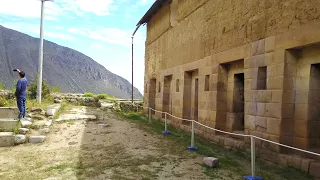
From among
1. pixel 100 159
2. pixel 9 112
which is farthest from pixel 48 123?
pixel 100 159

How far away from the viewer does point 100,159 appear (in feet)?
20.4

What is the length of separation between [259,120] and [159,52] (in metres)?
8.63

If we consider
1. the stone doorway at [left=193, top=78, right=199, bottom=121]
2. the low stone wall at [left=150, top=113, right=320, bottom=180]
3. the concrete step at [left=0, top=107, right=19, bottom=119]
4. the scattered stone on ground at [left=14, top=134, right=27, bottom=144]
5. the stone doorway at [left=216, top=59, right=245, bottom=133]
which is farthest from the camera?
the stone doorway at [left=193, top=78, right=199, bottom=121]

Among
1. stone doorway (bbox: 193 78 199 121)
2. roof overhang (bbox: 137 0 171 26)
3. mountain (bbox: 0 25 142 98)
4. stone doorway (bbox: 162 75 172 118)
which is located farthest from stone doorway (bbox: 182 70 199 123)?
mountain (bbox: 0 25 142 98)

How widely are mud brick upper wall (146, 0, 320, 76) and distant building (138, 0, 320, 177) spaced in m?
0.02

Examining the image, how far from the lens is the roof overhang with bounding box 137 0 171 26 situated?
13.4 m

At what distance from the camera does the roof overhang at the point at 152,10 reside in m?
13.4

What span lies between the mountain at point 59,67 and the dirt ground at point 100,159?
51272mm

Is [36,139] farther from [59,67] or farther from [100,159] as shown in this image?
[59,67]

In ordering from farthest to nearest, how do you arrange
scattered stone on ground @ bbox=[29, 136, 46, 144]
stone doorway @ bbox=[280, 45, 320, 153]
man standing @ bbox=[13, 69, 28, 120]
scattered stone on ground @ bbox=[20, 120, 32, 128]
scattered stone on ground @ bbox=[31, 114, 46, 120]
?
scattered stone on ground @ bbox=[31, 114, 46, 120] → man standing @ bbox=[13, 69, 28, 120] → scattered stone on ground @ bbox=[20, 120, 32, 128] → scattered stone on ground @ bbox=[29, 136, 46, 144] → stone doorway @ bbox=[280, 45, 320, 153]

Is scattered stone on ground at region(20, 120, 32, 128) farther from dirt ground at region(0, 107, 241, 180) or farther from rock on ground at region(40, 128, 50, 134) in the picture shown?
dirt ground at region(0, 107, 241, 180)

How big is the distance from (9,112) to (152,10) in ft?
27.6

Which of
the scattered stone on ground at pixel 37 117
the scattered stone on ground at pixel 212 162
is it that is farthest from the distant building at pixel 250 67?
the scattered stone on ground at pixel 37 117

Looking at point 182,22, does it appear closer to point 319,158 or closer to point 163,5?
point 163,5
